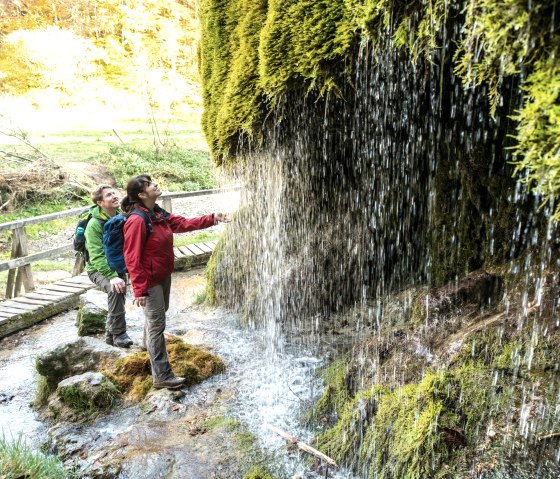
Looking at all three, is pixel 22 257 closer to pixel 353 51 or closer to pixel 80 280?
pixel 80 280

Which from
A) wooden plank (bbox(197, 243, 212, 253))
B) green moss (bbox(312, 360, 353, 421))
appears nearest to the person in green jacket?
green moss (bbox(312, 360, 353, 421))

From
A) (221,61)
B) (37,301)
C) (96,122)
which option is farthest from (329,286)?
(96,122)

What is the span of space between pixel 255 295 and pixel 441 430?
4.09 meters

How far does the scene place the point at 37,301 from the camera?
7.86 meters

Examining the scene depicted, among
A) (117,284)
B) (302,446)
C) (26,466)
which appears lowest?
(302,446)

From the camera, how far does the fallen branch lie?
3.46 metres

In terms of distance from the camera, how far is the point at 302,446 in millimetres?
3660

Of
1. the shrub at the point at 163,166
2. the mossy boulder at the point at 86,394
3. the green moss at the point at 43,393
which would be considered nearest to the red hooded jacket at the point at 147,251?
the mossy boulder at the point at 86,394

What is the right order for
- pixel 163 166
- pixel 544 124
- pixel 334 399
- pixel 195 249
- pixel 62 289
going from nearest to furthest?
1. pixel 544 124
2. pixel 334 399
3. pixel 62 289
4. pixel 195 249
5. pixel 163 166

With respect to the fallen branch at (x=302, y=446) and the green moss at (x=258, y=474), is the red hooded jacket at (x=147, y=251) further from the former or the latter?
the green moss at (x=258, y=474)

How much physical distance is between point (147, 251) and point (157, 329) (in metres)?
0.83

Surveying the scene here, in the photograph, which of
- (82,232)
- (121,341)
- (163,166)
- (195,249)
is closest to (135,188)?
(82,232)

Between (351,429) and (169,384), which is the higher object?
(351,429)

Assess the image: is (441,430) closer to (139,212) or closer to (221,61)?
(139,212)
